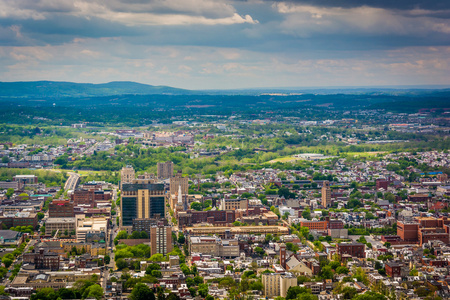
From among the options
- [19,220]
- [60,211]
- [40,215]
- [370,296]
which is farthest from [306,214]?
[370,296]

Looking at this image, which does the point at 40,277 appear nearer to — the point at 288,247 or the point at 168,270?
the point at 168,270

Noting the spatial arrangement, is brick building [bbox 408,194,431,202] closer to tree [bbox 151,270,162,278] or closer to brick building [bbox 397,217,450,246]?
brick building [bbox 397,217,450,246]

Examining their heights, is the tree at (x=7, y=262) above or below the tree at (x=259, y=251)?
above

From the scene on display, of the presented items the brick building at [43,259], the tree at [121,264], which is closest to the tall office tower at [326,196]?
the tree at [121,264]

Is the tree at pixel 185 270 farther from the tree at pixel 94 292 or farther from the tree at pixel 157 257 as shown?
the tree at pixel 94 292

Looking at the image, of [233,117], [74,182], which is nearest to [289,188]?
[74,182]

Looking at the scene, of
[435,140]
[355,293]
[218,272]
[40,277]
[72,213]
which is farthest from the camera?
[435,140]

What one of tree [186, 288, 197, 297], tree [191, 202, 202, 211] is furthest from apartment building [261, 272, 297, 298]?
tree [191, 202, 202, 211]
